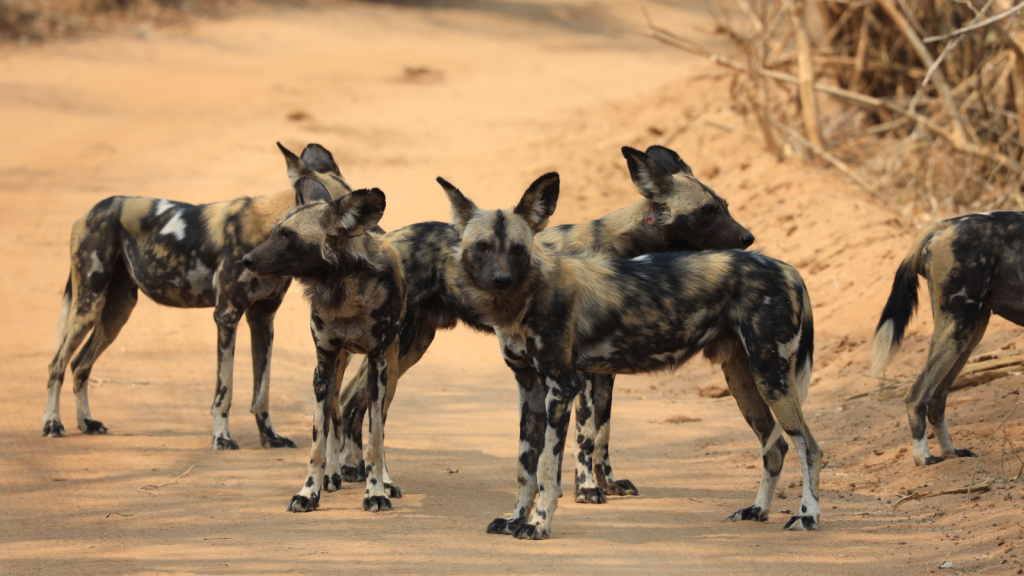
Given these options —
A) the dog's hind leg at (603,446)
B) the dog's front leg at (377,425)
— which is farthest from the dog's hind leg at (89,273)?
the dog's hind leg at (603,446)

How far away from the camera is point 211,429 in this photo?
244 inches

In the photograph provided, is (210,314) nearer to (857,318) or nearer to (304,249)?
(304,249)

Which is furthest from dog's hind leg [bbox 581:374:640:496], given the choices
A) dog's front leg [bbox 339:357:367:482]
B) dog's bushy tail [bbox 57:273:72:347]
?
dog's bushy tail [bbox 57:273:72:347]

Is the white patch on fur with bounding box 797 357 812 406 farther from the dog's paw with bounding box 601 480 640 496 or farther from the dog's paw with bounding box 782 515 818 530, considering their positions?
the dog's paw with bounding box 601 480 640 496

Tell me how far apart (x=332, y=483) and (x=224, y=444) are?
1.03 metres

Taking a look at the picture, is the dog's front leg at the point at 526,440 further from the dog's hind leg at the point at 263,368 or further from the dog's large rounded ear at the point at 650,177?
the dog's hind leg at the point at 263,368

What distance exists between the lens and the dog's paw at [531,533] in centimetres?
420

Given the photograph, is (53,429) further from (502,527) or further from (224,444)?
(502,527)

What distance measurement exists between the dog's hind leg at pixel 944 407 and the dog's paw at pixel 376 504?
118 inches

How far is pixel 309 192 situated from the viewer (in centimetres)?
522

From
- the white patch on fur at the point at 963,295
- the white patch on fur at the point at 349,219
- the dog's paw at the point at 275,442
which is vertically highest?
the white patch on fur at the point at 349,219

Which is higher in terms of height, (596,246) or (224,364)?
(596,246)

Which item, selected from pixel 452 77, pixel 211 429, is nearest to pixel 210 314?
pixel 211 429

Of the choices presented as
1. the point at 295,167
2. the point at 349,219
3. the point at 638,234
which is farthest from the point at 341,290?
the point at 638,234
